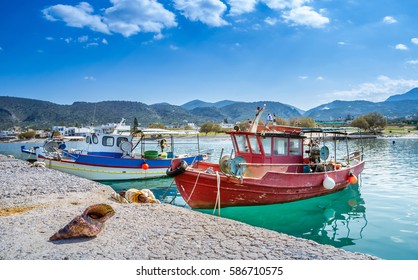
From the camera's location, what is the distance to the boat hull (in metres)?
19.8

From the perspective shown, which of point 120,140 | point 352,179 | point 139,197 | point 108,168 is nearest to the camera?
point 139,197

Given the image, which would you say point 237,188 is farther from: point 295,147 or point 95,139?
point 95,139

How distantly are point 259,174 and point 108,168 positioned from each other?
11862mm

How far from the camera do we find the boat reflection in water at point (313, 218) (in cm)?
950

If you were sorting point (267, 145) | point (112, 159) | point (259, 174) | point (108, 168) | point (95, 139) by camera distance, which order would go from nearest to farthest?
1. point (259, 174)
2. point (267, 145)
3. point (112, 159)
4. point (108, 168)
5. point (95, 139)

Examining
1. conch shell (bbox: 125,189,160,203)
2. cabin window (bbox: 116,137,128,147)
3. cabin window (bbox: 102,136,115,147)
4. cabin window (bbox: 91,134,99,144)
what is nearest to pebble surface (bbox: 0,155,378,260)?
conch shell (bbox: 125,189,160,203)

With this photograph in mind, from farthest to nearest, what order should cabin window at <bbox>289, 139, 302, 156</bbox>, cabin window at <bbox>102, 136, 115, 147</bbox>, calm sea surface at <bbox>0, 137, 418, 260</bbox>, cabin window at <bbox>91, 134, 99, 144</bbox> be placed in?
cabin window at <bbox>91, 134, 99, 144</bbox> < cabin window at <bbox>102, 136, 115, 147</bbox> < cabin window at <bbox>289, 139, 302, 156</bbox> < calm sea surface at <bbox>0, 137, 418, 260</bbox>

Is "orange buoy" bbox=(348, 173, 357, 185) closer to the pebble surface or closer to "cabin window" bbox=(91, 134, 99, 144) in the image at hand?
the pebble surface

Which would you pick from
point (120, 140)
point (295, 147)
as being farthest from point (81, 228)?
point (120, 140)

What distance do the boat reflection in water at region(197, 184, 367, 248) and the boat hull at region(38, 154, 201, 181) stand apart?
8.65 m

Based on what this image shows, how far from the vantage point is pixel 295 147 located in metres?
13.0

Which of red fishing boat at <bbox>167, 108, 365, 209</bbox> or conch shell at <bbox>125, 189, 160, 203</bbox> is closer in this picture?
red fishing boat at <bbox>167, 108, 365, 209</bbox>

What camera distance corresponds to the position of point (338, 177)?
14266 mm

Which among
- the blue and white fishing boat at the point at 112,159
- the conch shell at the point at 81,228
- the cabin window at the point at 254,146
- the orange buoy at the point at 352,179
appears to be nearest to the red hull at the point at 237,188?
the cabin window at the point at 254,146
